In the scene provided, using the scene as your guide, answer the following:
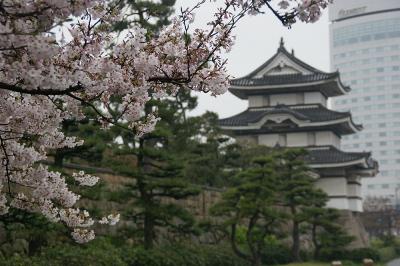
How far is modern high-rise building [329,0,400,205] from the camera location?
102 m

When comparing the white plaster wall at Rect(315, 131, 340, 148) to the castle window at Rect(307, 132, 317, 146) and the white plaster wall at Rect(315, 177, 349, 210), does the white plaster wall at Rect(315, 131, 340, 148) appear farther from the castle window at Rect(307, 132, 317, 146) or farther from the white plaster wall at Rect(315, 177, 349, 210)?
the white plaster wall at Rect(315, 177, 349, 210)

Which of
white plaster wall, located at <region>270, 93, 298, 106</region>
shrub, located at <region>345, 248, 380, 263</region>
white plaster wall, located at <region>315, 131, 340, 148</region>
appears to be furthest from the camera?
white plaster wall, located at <region>270, 93, 298, 106</region>

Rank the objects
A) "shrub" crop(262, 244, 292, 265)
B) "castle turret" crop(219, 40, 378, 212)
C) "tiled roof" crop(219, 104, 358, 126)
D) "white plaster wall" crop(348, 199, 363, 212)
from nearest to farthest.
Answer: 1. "shrub" crop(262, 244, 292, 265)
2. "castle turret" crop(219, 40, 378, 212)
3. "tiled roof" crop(219, 104, 358, 126)
4. "white plaster wall" crop(348, 199, 363, 212)

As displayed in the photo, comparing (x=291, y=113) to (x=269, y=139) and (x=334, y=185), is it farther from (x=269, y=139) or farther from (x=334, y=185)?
(x=334, y=185)

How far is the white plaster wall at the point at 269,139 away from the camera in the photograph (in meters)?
32.8

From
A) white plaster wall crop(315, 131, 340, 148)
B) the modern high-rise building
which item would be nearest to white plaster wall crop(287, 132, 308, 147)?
white plaster wall crop(315, 131, 340, 148)

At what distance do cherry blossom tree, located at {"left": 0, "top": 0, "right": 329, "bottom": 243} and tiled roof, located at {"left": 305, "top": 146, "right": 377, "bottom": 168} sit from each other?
983 inches

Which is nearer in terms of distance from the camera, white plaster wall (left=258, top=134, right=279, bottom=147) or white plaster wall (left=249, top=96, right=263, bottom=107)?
white plaster wall (left=258, top=134, right=279, bottom=147)

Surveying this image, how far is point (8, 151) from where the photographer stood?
5.47 meters

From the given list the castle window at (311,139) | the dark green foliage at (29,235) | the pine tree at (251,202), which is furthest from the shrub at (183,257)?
the castle window at (311,139)

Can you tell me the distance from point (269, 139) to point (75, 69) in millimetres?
29075

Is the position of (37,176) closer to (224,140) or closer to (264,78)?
(224,140)

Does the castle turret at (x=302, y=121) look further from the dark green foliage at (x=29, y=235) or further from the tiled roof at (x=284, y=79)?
the dark green foliage at (x=29, y=235)

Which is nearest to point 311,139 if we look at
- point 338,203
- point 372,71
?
point 338,203
